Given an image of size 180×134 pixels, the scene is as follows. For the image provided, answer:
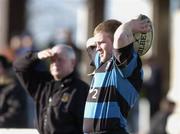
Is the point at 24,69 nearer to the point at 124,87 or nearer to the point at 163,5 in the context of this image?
the point at 124,87

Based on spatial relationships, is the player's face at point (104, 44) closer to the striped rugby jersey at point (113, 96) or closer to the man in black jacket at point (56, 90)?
the striped rugby jersey at point (113, 96)

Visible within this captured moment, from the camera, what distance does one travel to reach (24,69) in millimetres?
9648

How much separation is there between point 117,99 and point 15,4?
1716 centimetres

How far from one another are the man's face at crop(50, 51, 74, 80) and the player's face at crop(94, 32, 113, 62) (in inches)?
69.1

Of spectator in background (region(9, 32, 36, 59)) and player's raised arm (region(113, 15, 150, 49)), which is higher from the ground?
player's raised arm (region(113, 15, 150, 49))

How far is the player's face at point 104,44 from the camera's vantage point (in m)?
7.43

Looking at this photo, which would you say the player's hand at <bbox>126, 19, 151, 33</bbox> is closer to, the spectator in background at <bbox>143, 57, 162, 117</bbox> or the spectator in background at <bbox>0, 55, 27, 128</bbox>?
the spectator in background at <bbox>0, 55, 27, 128</bbox>

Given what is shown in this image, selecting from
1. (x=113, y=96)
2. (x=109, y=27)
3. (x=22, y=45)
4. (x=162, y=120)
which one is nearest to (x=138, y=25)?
(x=109, y=27)

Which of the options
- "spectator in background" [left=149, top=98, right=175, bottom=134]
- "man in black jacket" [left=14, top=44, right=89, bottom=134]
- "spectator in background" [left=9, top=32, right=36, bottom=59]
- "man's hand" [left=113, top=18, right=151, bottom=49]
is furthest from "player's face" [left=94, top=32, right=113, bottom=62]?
"spectator in background" [left=9, top=32, right=36, bottom=59]

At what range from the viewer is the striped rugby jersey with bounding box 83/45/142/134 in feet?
23.9

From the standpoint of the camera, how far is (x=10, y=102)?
1136cm

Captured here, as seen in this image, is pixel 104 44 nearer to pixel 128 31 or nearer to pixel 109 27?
pixel 109 27

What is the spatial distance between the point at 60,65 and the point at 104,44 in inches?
75.9

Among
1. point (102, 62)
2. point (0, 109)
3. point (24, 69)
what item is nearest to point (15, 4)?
point (0, 109)
